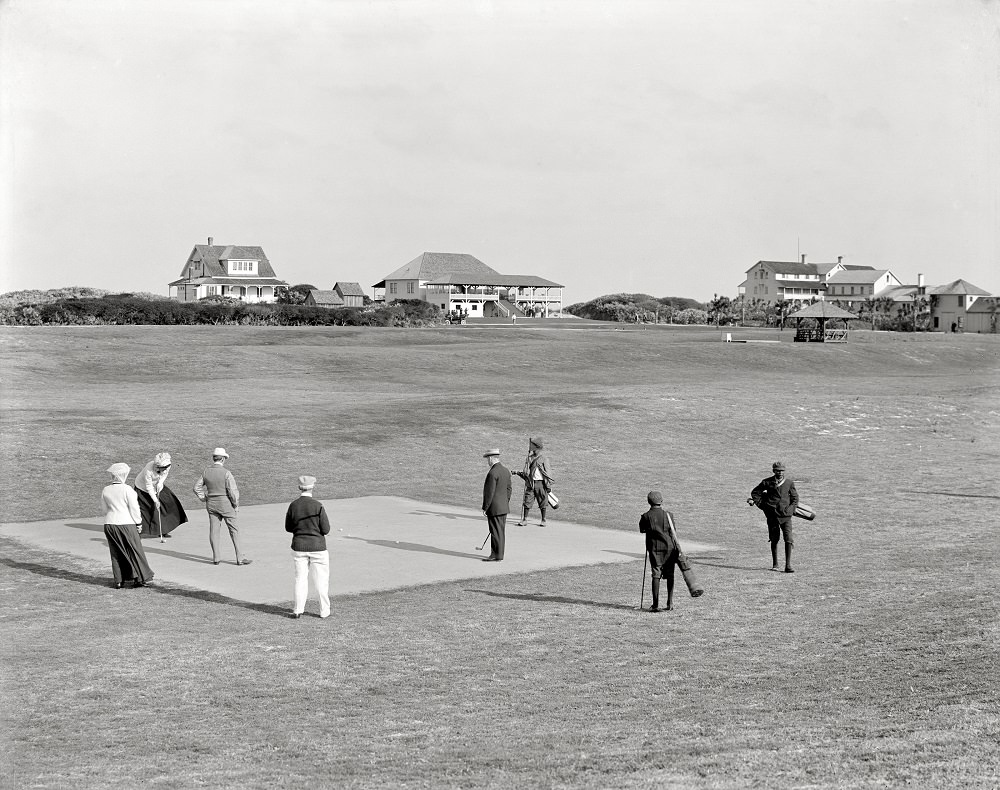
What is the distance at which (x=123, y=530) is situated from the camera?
15945 millimetres

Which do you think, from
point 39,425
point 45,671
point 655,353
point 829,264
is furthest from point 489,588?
point 829,264

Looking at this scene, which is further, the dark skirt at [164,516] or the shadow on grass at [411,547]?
the dark skirt at [164,516]

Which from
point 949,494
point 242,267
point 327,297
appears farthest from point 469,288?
point 949,494

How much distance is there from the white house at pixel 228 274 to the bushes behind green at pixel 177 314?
3187 centimetres

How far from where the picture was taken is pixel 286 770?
31.0ft

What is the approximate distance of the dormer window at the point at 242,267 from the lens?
118938 millimetres

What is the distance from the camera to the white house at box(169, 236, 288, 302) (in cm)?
11719

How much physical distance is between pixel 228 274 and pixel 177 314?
4342 cm

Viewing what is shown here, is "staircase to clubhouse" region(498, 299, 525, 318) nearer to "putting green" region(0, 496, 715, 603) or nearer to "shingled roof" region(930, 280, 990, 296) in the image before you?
"shingled roof" region(930, 280, 990, 296)

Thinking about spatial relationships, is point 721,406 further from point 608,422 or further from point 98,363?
point 98,363

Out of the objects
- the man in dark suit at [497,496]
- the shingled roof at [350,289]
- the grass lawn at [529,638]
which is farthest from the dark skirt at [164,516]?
the shingled roof at [350,289]

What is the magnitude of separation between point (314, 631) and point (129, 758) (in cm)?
444

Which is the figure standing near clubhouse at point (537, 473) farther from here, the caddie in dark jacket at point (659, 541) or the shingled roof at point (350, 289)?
the shingled roof at point (350, 289)

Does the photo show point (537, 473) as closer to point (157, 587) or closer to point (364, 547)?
point (364, 547)
